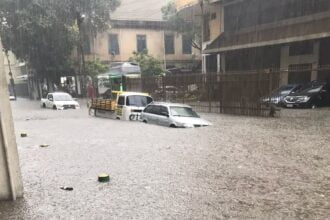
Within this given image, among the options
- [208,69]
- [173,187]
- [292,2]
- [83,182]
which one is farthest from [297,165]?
[208,69]

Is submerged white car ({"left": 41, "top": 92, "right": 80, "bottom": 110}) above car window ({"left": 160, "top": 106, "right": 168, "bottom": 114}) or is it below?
below

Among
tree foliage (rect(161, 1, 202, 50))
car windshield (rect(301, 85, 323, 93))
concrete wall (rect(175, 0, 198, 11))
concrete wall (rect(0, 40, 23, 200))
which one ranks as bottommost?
car windshield (rect(301, 85, 323, 93))

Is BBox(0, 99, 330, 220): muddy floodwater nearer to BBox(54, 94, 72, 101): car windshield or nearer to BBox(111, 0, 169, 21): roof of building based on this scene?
BBox(54, 94, 72, 101): car windshield

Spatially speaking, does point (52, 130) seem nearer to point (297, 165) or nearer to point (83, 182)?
point (83, 182)

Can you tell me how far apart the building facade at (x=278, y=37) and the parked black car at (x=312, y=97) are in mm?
960

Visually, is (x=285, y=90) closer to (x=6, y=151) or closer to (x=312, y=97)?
(x=312, y=97)

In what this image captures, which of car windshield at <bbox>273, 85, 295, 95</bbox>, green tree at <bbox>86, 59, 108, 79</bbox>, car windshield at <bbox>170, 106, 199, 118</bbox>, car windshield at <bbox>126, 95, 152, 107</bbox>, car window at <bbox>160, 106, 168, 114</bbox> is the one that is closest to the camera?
car windshield at <bbox>170, 106, 199, 118</bbox>

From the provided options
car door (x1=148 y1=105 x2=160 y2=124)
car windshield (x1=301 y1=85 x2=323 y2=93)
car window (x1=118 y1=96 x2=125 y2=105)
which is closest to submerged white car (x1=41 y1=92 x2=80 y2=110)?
car window (x1=118 y1=96 x2=125 y2=105)

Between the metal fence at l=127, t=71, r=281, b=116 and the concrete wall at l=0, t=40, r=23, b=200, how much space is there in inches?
505

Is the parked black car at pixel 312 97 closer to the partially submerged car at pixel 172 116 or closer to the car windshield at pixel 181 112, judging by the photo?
the partially submerged car at pixel 172 116

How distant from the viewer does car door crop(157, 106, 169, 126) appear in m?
14.2

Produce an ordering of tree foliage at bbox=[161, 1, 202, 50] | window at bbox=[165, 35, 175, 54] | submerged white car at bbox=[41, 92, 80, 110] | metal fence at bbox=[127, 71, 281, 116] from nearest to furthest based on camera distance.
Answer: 1. metal fence at bbox=[127, 71, 281, 116]
2. submerged white car at bbox=[41, 92, 80, 110]
3. tree foliage at bbox=[161, 1, 202, 50]
4. window at bbox=[165, 35, 175, 54]

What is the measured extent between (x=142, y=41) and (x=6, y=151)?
38.7 m

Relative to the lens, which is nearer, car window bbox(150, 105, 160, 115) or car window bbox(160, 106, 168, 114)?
car window bbox(160, 106, 168, 114)
